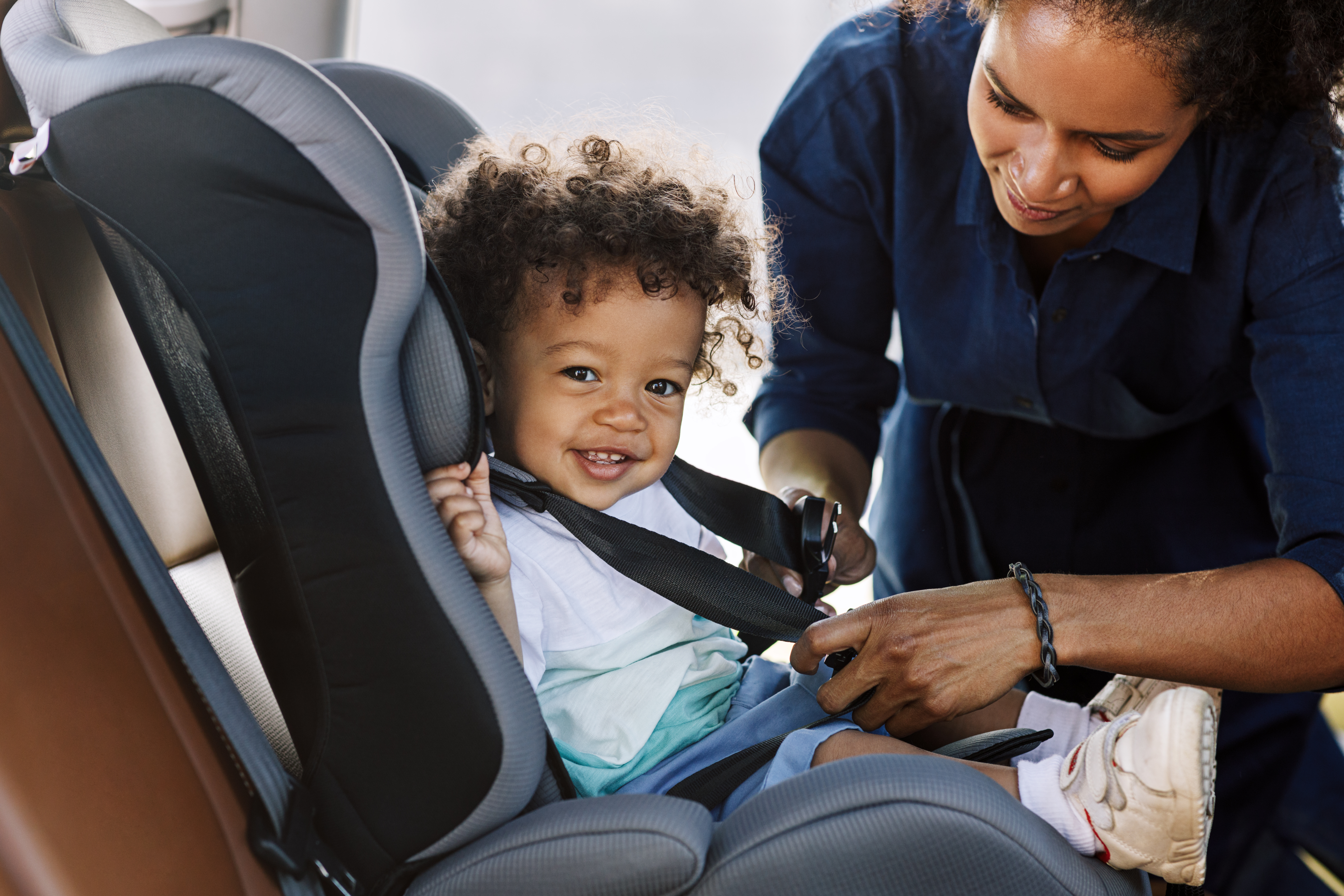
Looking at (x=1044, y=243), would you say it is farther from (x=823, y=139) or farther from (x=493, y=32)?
(x=493, y=32)

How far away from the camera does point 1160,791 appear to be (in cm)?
77

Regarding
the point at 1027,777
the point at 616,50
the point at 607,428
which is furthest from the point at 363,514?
the point at 616,50

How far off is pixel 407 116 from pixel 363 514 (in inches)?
26.9

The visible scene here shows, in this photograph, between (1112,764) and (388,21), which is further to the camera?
(388,21)

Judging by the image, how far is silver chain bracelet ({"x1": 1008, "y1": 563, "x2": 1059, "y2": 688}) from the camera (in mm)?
941

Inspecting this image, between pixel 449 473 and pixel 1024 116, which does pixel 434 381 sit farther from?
pixel 1024 116

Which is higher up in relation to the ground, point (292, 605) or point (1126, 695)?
point (292, 605)

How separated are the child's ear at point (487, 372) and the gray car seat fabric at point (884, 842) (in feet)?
1.64

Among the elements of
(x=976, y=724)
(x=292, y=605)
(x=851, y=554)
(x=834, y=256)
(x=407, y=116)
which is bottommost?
(x=976, y=724)

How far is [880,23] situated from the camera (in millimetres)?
1362

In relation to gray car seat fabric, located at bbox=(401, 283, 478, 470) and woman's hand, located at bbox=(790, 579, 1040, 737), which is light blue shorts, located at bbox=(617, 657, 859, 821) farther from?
gray car seat fabric, located at bbox=(401, 283, 478, 470)

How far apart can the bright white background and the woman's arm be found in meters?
2.21

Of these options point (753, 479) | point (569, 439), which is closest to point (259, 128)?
point (569, 439)

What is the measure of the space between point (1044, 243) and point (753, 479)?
1530 mm
